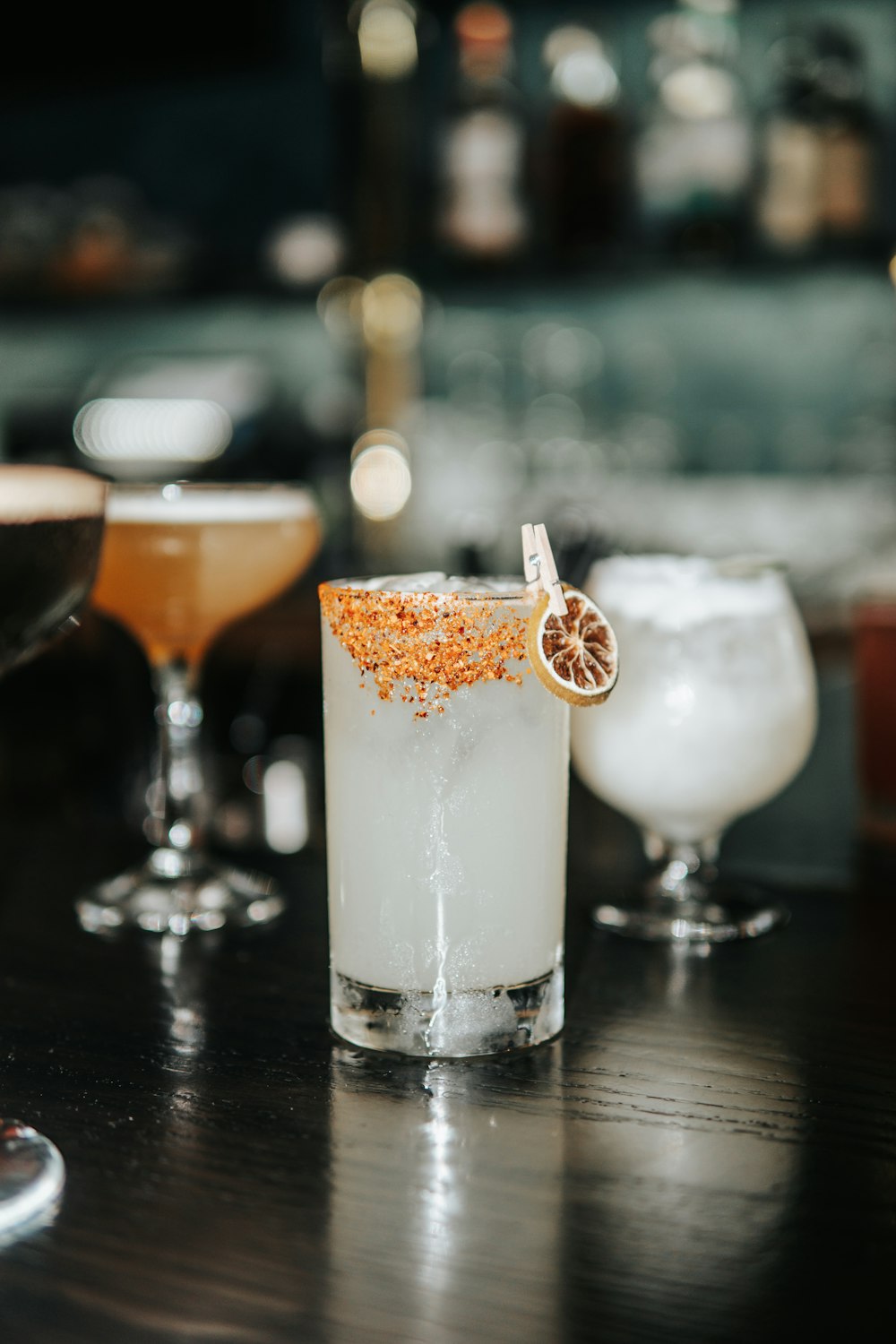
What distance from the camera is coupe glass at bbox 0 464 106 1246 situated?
478mm

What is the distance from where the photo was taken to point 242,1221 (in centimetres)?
44

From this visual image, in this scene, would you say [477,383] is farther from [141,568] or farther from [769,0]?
[141,568]

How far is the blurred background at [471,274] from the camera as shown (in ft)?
7.85

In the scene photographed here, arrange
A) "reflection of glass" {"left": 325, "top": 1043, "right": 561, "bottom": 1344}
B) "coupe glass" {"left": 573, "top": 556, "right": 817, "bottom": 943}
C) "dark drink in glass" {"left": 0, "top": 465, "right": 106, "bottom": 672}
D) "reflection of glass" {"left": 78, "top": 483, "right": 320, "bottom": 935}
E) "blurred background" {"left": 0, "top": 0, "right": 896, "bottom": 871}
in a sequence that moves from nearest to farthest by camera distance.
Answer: "reflection of glass" {"left": 325, "top": 1043, "right": 561, "bottom": 1344} → "dark drink in glass" {"left": 0, "top": 465, "right": 106, "bottom": 672} → "coupe glass" {"left": 573, "top": 556, "right": 817, "bottom": 943} → "reflection of glass" {"left": 78, "top": 483, "right": 320, "bottom": 935} → "blurred background" {"left": 0, "top": 0, "right": 896, "bottom": 871}

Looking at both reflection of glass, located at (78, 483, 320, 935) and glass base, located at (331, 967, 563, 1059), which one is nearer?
glass base, located at (331, 967, 563, 1059)

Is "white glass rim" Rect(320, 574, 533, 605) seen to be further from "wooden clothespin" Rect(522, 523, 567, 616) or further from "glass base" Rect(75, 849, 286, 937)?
"glass base" Rect(75, 849, 286, 937)

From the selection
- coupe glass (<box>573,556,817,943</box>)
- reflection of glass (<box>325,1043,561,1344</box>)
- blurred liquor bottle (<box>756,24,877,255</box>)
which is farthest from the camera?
blurred liquor bottle (<box>756,24,877,255</box>)

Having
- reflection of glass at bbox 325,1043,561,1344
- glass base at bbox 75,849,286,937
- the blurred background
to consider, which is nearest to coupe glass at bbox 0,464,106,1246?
reflection of glass at bbox 325,1043,561,1344

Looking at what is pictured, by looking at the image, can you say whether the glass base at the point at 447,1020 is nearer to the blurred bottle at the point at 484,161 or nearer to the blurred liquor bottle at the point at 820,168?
the blurred liquor bottle at the point at 820,168

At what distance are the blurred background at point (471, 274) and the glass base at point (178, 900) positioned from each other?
117 cm

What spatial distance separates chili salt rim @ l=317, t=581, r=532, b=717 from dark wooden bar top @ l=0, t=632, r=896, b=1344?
0.53ft

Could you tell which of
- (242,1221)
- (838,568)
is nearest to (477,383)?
(838,568)

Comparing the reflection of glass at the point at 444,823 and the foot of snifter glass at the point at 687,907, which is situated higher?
the reflection of glass at the point at 444,823

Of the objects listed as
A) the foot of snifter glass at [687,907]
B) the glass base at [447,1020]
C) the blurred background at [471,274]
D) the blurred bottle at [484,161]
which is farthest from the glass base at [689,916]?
the blurred bottle at [484,161]
